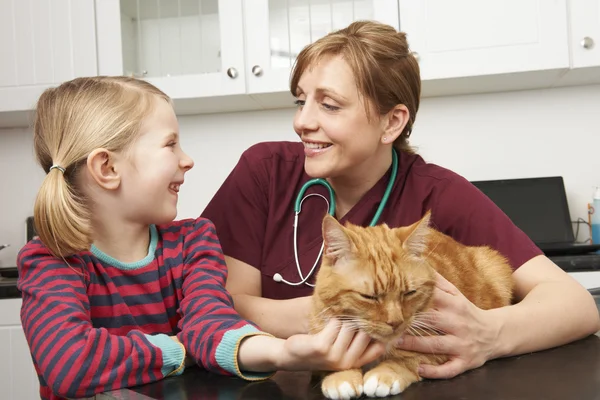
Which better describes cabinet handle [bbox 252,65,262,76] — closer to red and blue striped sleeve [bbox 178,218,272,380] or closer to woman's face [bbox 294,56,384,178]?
woman's face [bbox 294,56,384,178]

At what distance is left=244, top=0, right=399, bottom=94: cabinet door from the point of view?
2750 mm

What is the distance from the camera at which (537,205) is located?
9.34 ft

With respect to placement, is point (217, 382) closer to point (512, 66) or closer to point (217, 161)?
point (512, 66)

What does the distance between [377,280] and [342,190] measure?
2.01ft

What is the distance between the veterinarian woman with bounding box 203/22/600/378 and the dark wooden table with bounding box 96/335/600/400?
0.27 m

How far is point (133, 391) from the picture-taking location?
926mm

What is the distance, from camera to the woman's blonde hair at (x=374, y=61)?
144cm

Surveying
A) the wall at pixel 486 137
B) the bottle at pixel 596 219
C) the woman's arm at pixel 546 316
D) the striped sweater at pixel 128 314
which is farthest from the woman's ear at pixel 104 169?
the bottle at pixel 596 219

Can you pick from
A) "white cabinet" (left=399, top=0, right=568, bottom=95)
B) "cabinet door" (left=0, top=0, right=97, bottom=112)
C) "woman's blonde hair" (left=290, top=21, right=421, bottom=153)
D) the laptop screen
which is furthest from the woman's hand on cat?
"cabinet door" (left=0, top=0, right=97, bottom=112)

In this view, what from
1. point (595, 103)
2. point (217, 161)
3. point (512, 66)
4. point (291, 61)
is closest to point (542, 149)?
point (595, 103)

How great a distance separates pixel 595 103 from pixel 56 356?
2771mm

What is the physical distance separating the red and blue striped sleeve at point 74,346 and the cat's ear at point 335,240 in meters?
0.30

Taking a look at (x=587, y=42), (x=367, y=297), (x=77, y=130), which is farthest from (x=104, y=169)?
(x=587, y=42)

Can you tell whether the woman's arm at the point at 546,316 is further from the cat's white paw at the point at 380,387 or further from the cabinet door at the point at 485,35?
the cabinet door at the point at 485,35
